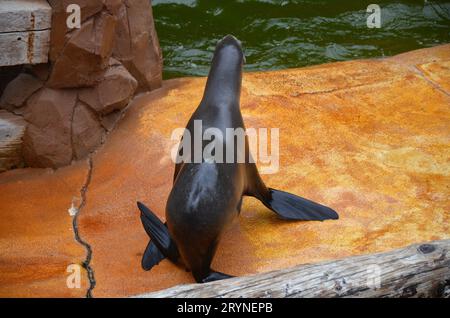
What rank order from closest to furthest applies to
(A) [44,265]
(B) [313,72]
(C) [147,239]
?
(A) [44,265], (C) [147,239], (B) [313,72]

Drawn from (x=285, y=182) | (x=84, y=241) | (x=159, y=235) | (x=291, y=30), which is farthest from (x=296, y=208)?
(x=291, y=30)

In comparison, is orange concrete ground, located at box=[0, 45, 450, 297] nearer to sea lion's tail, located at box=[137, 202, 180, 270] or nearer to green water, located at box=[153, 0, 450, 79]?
sea lion's tail, located at box=[137, 202, 180, 270]

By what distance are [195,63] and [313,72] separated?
179cm

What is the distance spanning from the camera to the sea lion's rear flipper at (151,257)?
167 inches

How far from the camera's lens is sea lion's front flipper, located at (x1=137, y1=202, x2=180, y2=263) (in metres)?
4.27

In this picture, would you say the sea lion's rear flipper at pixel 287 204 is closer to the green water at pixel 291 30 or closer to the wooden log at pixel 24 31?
the wooden log at pixel 24 31

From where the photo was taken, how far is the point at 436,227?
443 cm

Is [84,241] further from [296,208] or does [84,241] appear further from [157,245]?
[296,208]

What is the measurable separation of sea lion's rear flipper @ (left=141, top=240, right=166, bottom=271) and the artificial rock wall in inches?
62.0

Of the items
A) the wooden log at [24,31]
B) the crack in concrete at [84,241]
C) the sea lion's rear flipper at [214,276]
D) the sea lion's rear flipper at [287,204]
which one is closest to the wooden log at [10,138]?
the wooden log at [24,31]

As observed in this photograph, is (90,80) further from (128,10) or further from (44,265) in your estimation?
(44,265)

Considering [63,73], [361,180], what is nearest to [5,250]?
[63,73]

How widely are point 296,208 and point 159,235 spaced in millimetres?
937

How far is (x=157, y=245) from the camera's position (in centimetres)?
430
